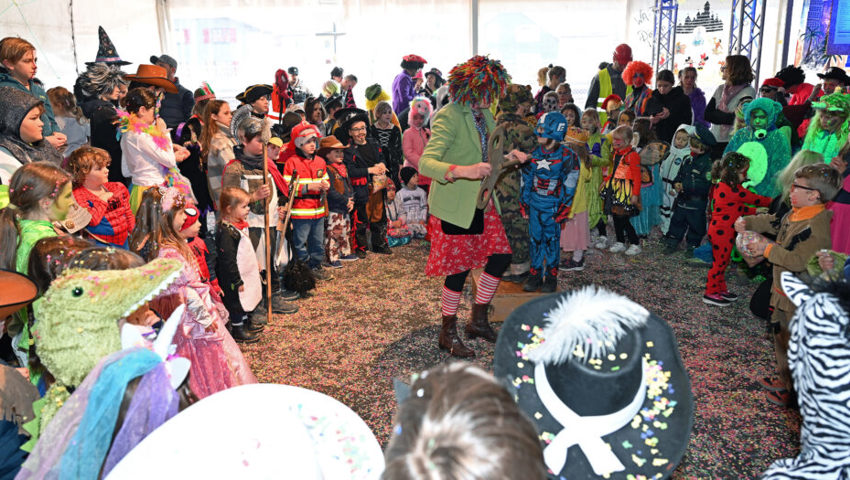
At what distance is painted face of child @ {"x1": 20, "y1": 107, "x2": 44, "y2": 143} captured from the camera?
11.2 ft

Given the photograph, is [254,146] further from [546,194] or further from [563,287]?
[563,287]

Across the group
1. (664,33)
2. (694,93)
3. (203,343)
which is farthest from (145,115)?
(664,33)

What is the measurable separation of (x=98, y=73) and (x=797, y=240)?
623 centimetres

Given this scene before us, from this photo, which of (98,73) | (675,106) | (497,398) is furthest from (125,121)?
(675,106)

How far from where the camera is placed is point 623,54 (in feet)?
29.5

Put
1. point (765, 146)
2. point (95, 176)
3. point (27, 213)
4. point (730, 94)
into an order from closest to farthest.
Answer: point (27, 213), point (95, 176), point (765, 146), point (730, 94)

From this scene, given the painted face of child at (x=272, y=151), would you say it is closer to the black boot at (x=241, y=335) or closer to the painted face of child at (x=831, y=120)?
the black boot at (x=241, y=335)

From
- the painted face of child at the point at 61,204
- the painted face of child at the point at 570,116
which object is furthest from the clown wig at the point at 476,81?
the painted face of child at the point at 570,116

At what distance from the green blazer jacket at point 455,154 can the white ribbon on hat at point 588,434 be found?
83.0 inches

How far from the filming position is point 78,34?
27.7 feet

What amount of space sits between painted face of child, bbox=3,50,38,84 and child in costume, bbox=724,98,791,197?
5.71m

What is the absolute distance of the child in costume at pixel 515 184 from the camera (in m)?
4.39

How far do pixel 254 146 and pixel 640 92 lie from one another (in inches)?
223

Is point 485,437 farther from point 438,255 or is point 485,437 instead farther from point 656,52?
point 656,52
